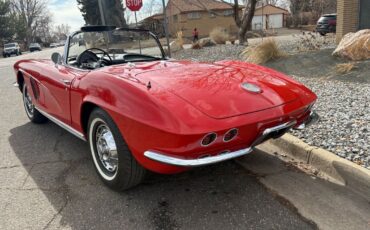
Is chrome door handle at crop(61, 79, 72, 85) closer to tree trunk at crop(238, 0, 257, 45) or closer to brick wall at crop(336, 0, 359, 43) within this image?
brick wall at crop(336, 0, 359, 43)

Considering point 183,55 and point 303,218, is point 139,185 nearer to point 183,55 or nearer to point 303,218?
point 303,218

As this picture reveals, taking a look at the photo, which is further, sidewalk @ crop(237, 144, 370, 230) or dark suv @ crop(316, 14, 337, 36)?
dark suv @ crop(316, 14, 337, 36)

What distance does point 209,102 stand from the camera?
2521mm

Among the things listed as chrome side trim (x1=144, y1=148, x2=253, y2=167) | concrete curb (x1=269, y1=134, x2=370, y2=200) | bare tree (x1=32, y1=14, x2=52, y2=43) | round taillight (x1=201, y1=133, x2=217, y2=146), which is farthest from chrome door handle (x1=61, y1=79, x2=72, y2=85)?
bare tree (x1=32, y1=14, x2=52, y2=43)

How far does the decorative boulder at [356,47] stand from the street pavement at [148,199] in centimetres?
503

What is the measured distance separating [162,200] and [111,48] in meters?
2.11

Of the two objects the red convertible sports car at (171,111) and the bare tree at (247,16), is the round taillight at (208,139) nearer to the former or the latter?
the red convertible sports car at (171,111)

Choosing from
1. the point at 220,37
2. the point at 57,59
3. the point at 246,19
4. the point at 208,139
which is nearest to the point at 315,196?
the point at 208,139

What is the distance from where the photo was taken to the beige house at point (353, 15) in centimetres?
1035

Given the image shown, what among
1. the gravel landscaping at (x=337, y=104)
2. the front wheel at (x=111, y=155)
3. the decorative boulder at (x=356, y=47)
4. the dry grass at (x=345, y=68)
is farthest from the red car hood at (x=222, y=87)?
the decorative boulder at (x=356, y=47)

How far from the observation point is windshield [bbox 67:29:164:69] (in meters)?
3.91

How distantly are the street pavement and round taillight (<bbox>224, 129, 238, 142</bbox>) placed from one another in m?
0.64

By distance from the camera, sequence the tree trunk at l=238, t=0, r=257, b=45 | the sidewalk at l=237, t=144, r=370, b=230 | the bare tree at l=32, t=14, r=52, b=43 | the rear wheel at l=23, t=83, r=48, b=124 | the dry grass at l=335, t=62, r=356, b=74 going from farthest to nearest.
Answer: the bare tree at l=32, t=14, r=52, b=43 → the tree trunk at l=238, t=0, r=257, b=45 → the dry grass at l=335, t=62, r=356, b=74 → the rear wheel at l=23, t=83, r=48, b=124 → the sidewalk at l=237, t=144, r=370, b=230

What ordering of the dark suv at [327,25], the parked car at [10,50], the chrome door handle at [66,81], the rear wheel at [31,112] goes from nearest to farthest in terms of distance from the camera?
1. the chrome door handle at [66,81]
2. the rear wheel at [31,112]
3. the dark suv at [327,25]
4. the parked car at [10,50]
